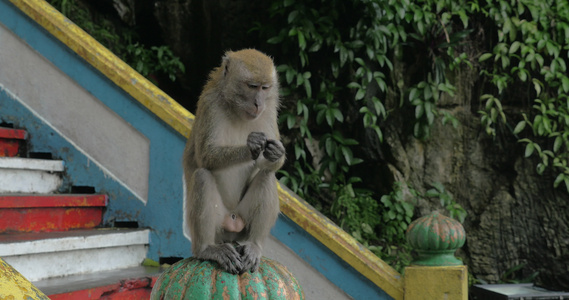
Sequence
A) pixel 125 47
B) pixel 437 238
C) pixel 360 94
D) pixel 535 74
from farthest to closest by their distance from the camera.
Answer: pixel 125 47
pixel 535 74
pixel 360 94
pixel 437 238

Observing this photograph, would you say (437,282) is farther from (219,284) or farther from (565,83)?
(565,83)

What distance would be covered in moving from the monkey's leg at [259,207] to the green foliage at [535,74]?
2.88 meters

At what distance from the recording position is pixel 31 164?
3.98 meters

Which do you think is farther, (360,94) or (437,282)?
(360,94)

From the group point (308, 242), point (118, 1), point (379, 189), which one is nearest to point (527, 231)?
point (379, 189)

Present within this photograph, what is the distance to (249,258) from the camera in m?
2.20

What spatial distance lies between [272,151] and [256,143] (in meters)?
0.07

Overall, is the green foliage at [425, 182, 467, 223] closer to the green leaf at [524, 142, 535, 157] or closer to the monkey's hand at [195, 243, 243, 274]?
the green leaf at [524, 142, 535, 157]

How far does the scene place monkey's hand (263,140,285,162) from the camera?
2.40m

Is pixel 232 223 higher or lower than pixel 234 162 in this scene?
lower

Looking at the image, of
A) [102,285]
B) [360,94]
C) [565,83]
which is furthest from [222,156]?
[565,83]

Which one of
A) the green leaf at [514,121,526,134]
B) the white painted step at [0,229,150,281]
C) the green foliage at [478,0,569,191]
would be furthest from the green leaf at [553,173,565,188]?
the white painted step at [0,229,150,281]

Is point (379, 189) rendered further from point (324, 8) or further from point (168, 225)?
point (168, 225)

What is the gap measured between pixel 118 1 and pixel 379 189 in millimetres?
2953
